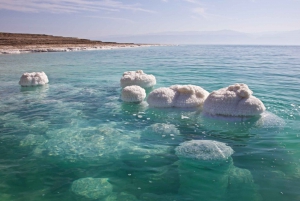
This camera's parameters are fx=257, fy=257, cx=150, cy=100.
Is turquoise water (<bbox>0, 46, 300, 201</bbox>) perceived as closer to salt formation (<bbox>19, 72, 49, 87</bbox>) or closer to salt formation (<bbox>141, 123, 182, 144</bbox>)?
salt formation (<bbox>141, 123, 182, 144</bbox>)

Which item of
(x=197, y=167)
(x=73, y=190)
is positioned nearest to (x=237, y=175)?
(x=197, y=167)

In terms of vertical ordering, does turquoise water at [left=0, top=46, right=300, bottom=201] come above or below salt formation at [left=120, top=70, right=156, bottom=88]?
below

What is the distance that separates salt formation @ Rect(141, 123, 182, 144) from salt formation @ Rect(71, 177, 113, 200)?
2.57 m

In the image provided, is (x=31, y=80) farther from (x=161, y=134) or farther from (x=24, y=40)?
(x=24, y=40)

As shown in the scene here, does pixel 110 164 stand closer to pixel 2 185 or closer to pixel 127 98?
pixel 2 185

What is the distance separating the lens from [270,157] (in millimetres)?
7219

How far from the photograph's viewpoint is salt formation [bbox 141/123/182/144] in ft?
27.7

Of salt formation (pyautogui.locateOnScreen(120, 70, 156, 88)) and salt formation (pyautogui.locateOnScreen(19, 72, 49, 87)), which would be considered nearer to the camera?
salt formation (pyautogui.locateOnScreen(120, 70, 156, 88))

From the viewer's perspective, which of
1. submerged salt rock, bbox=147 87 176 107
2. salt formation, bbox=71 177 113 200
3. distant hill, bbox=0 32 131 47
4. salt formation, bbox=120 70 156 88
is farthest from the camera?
distant hill, bbox=0 32 131 47

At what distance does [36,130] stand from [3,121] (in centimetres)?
210

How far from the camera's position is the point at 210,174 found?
6.44 metres

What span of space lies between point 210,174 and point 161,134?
283cm

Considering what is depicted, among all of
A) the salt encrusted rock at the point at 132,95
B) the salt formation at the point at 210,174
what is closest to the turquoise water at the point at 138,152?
the salt formation at the point at 210,174

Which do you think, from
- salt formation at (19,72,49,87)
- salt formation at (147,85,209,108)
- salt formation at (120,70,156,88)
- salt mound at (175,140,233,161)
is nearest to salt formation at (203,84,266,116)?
salt formation at (147,85,209,108)
